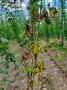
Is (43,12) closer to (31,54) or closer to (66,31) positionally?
(31,54)

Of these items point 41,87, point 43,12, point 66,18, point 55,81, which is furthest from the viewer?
point 66,18

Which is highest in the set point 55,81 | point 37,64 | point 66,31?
point 37,64

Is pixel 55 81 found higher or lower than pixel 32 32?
lower

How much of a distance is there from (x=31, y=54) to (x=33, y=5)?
0.52 meters

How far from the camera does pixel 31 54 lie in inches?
45.9

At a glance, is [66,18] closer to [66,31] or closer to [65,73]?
[66,31]

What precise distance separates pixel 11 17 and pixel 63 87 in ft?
7.91

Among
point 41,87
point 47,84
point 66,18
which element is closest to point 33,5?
point 41,87

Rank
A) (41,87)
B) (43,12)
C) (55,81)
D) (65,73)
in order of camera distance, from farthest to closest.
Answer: (65,73), (55,81), (41,87), (43,12)

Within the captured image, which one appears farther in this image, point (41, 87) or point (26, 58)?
point (41, 87)

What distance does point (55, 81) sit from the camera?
328 centimetres

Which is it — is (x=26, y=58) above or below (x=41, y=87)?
above

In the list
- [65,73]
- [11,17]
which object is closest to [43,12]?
[11,17]

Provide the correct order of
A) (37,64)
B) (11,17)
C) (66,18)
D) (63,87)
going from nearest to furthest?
(37,64) < (11,17) < (63,87) < (66,18)
